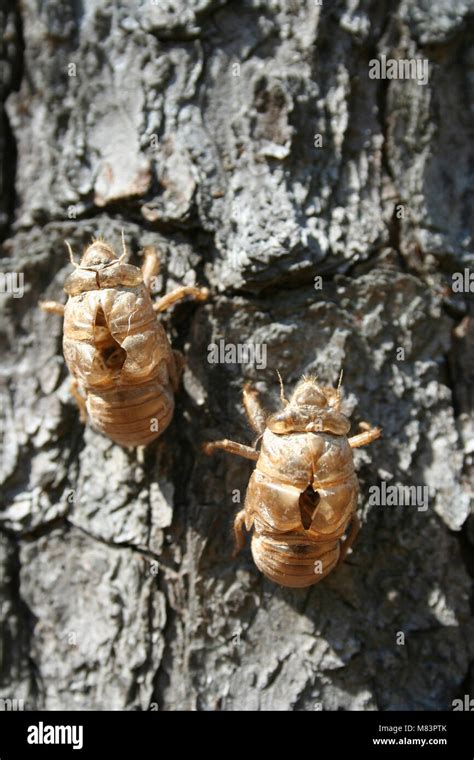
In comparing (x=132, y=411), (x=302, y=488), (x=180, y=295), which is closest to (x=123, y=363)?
(x=132, y=411)

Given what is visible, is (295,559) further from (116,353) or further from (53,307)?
(53,307)

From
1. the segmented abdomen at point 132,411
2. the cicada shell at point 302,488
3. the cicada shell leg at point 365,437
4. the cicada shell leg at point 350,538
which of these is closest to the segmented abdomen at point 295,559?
the cicada shell at point 302,488

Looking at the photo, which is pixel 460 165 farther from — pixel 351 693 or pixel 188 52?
pixel 351 693

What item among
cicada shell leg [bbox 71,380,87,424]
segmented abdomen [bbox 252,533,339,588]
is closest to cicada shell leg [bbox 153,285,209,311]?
cicada shell leg [bbox 71,380,87,424]

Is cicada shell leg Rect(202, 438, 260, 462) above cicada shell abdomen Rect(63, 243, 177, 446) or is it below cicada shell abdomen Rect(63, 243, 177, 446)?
below

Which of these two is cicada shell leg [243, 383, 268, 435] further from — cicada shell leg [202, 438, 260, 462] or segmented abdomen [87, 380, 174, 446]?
segmented abdomen [87, 380, 174, 446]

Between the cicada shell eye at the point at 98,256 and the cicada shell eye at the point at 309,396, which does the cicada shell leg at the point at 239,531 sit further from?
the cicada shell eye at the point at 98,256

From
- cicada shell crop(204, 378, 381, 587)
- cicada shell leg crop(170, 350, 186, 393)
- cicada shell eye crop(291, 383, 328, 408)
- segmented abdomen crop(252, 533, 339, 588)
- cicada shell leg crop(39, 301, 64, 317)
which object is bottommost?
segmented abdomen crop(252, 533, 339, 588)
